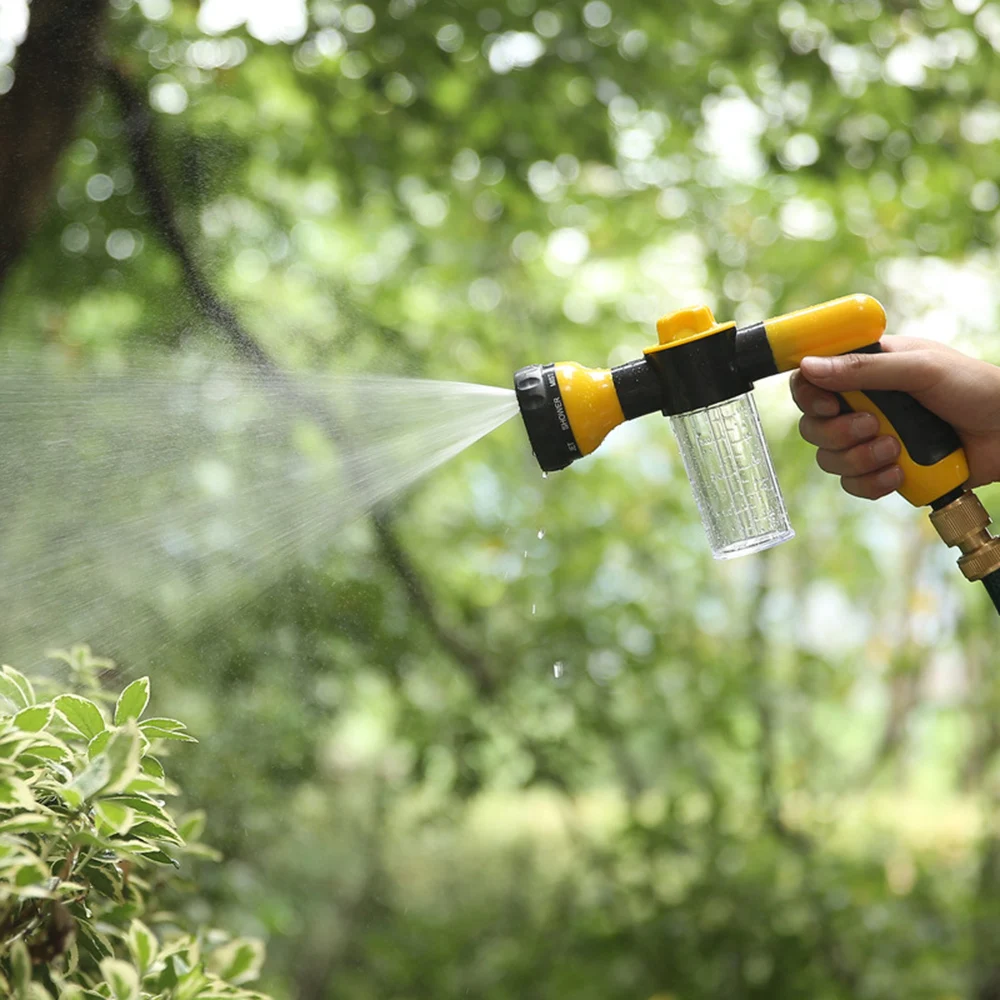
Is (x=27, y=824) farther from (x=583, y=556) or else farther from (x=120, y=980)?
(x=583, y=556)

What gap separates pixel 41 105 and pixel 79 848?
750 mm

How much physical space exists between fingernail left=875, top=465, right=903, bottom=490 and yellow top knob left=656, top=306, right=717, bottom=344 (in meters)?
0.20

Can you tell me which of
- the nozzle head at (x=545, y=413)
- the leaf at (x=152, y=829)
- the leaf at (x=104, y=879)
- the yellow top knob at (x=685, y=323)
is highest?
the yellow top knob at (x=685, y=323)

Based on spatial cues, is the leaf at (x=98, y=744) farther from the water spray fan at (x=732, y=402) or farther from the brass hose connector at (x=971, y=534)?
the brass hose connector at (x=971, y=534)

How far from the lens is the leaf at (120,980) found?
21.1 inches

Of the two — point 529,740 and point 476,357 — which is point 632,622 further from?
point 476,357

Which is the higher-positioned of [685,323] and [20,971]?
[685,323]

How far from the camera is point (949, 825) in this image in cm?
193

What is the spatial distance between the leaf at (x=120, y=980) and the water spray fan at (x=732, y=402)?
1.39ft

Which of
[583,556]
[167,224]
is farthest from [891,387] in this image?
[583,556]

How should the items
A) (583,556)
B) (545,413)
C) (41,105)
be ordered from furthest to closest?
1. (583,556)
2. (41,105)
3. (545,413)

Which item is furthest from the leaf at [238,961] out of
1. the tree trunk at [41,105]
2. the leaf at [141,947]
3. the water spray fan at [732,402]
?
the tree trunk at [41,105]

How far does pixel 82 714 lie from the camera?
64cm

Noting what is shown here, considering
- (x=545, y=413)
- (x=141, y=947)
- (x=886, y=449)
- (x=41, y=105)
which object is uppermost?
(x=41, y=105)
